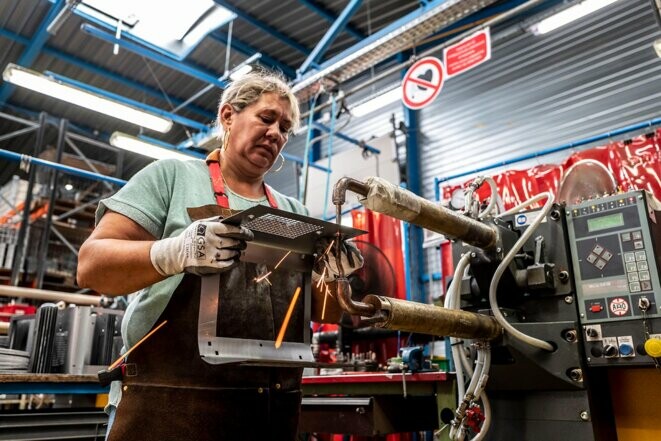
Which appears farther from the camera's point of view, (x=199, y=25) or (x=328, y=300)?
(x=199, y=25)

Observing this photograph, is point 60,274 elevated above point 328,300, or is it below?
above

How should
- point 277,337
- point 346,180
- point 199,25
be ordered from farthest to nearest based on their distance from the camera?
point 199,25
point 277,337
point 346,180

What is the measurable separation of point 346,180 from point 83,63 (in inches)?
309

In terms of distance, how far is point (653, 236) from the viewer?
136 centimetres

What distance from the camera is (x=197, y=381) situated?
1.21 m

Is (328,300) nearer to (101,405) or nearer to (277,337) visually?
(277,337)

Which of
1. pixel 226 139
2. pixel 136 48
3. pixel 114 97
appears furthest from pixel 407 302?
pixel 114 97

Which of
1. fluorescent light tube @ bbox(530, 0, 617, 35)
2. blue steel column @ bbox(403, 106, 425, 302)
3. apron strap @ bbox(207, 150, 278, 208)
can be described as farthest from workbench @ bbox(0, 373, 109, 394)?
fluorescent light tube @ bbox(530, 0, 617, 35)

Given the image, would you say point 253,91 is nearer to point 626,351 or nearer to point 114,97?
point 626,351

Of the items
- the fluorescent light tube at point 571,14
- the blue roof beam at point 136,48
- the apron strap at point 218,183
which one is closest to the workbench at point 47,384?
the apron strap at point 218,183

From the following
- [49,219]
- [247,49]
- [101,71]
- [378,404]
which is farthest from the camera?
[101,71]

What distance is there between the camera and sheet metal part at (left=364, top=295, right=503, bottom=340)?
115 centimetres

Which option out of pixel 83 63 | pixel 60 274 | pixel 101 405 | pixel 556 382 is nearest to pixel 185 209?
pixel 556 382

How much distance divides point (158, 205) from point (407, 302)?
683 millimetres
